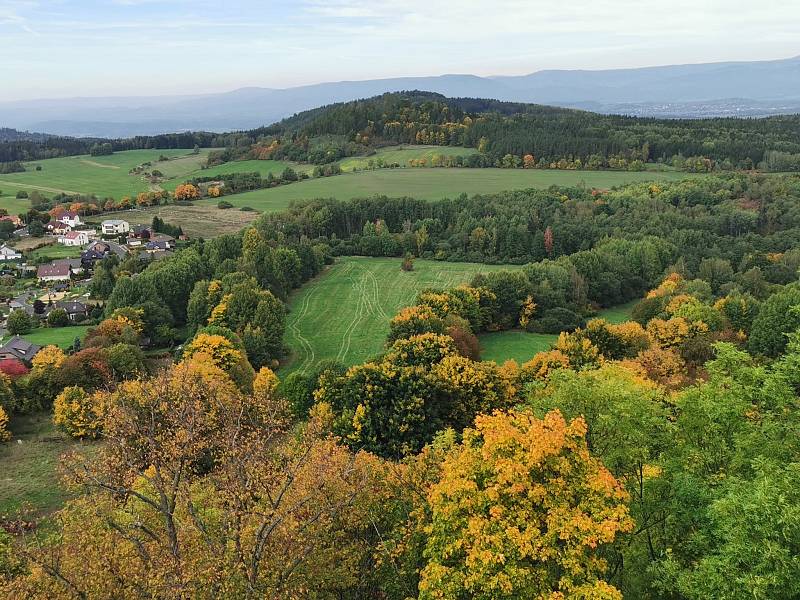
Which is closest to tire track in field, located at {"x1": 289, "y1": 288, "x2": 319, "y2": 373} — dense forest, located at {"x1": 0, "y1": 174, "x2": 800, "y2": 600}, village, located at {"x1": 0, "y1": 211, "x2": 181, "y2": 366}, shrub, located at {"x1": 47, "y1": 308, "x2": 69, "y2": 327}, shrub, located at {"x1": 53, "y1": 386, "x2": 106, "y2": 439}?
dense forest, located at {"x1": 0, "y1": 174, "x2": 800, "y2": 600}

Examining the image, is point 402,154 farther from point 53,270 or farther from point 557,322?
point 557,322

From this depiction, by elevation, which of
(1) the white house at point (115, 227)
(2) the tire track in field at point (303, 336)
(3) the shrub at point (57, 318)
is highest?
(1) the white house at point (115, 227)

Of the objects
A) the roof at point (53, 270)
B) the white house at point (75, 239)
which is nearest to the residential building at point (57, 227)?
the white house at point (75, 239)

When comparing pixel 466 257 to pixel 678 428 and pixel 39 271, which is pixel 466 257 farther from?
pixel 678 428

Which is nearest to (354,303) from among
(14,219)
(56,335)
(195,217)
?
(56,335)

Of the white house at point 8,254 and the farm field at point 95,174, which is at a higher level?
the farm field at point 95,174

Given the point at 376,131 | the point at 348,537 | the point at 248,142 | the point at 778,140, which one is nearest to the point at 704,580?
the point at 348,537

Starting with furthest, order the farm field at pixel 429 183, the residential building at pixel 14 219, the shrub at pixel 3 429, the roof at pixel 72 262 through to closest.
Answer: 1. the farm field at pixel 429 183
2. the residential building at pixel 14 219
3. the roof at pixel 72 262
4. the shrub at pixel 3 429

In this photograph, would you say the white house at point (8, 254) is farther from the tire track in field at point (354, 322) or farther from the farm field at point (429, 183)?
the tire track in field at point (354, 322)
